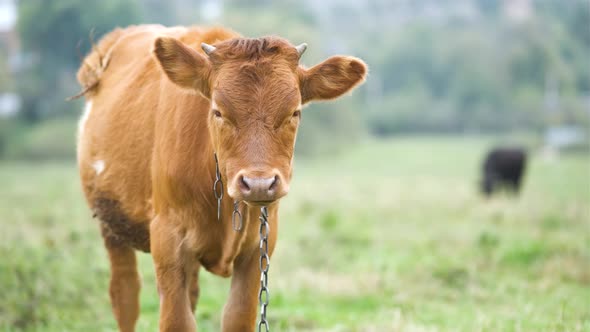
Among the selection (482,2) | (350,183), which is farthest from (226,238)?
(482,2)

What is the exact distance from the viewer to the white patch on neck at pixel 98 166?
571 cm

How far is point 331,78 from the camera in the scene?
14.8 feet

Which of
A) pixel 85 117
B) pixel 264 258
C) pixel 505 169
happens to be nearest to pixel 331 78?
pixel 264 258

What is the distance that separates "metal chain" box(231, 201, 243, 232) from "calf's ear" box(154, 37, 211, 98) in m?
0.66

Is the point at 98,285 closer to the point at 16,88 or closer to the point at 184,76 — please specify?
the point at 184,76

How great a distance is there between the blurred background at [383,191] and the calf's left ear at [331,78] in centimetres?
229

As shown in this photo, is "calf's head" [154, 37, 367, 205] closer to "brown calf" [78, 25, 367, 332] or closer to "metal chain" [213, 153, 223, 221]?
"brown calf" [78, 25, 367, 332]

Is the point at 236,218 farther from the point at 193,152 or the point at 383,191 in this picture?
the point at 383,191

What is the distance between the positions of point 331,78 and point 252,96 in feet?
2.23

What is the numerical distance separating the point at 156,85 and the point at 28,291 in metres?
2.79

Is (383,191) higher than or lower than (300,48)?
lower

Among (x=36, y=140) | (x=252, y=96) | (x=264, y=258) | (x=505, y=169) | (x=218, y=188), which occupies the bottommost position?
(x=36, y=140)

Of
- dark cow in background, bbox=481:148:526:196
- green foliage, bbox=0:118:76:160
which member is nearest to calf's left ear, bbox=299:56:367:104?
dark cow in background, bbox=481:148:526:196

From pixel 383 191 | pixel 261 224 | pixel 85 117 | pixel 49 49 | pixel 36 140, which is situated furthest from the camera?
pixel 36 140
